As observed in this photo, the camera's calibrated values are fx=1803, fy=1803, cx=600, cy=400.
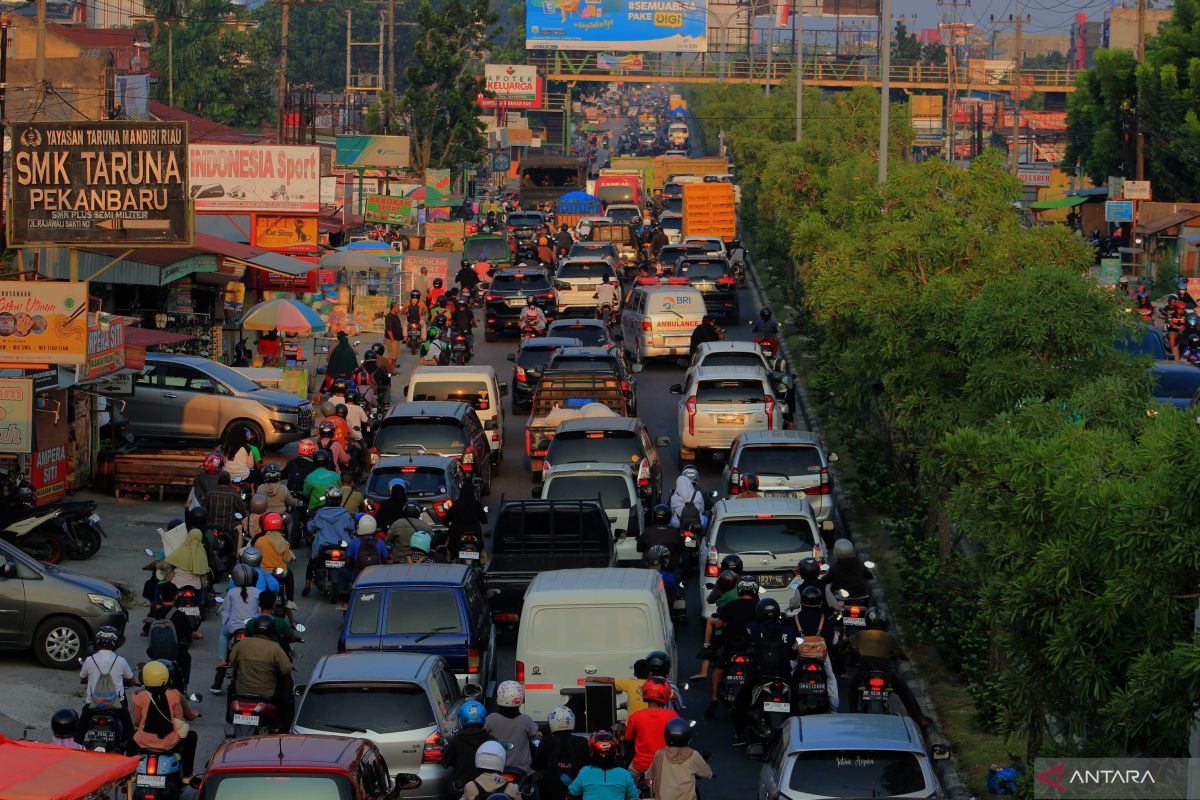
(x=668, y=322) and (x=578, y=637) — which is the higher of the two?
(x=668, y=322)

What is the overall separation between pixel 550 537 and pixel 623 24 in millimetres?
95797

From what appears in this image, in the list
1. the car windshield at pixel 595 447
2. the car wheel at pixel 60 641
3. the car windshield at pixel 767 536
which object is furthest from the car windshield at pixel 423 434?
the car wheel at pixel 60 641

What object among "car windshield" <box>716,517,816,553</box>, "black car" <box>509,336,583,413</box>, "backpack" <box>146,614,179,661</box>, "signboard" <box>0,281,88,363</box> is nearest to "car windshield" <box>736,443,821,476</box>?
"car windshield" <box>716,517,816,553</box>

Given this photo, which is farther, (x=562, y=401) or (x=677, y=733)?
(x=562, y=401)

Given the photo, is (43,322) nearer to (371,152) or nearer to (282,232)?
(282,232)

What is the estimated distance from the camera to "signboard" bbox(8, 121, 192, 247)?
26328 mm

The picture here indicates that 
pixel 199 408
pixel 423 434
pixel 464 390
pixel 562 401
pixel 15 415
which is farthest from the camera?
pixel 199 408

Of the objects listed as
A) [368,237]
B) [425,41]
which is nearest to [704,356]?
[368,237]

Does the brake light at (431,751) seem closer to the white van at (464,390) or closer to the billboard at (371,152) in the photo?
the white van at (464,390)

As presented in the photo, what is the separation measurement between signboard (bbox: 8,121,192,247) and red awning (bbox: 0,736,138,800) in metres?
16.0

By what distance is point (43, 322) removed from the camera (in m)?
23.9

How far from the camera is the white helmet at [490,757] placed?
1199 centimetres

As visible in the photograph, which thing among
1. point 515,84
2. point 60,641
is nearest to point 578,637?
point 60,641

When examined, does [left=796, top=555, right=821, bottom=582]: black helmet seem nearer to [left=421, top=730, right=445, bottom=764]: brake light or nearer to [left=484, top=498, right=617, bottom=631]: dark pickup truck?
[left=484, top=498, right=617, bottom=631]: dark pickup truck
